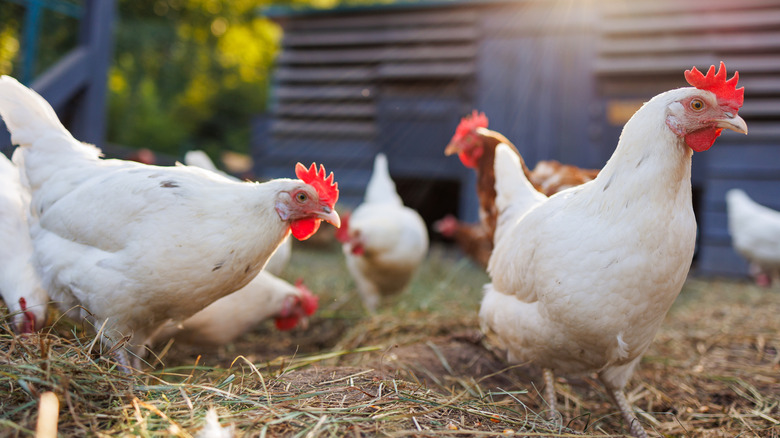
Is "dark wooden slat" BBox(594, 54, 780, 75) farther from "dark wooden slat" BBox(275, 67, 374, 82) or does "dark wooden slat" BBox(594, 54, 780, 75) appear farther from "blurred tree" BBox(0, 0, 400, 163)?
"blurred tree" BBox(0, 0, 400, 163)

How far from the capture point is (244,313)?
3326mm

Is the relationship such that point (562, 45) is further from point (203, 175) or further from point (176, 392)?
point (176, 392)

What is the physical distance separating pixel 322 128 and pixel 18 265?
6.34 m

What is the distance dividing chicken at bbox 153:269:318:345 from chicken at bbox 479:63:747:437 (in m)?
1.66

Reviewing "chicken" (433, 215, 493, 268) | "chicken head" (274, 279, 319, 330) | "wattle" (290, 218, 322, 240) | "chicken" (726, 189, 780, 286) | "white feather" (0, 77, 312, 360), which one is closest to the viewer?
"white feather" (0, 77, 312, 360)

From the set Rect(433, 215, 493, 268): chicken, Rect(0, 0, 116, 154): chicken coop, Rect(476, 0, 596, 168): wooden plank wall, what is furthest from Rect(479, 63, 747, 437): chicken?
Rect(476, 0, 596, 168): wooden plank wall

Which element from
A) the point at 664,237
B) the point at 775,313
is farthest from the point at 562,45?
the point at 664,237

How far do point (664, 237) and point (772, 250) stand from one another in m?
5.75

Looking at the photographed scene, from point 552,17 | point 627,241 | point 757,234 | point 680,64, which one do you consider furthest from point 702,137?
point 552,17

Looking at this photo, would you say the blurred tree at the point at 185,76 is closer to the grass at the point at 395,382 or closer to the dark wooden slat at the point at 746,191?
the dark wooden slat at the point at 746,191

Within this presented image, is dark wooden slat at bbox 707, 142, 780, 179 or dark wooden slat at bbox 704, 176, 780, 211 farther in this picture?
dark wooden slat at bbox 704, 176, 780, 211

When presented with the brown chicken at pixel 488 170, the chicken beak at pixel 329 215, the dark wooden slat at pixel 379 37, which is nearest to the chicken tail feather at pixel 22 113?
the chicken beak at pixel 329 215

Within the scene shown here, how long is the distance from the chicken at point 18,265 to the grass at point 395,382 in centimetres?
24

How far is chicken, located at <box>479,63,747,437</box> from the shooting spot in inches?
77.4
